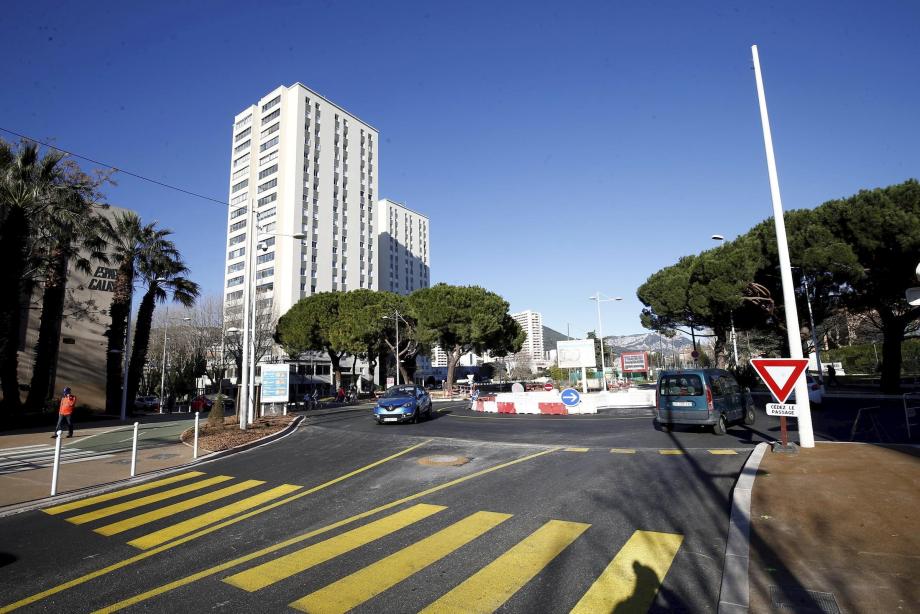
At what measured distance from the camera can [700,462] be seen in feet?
30.0

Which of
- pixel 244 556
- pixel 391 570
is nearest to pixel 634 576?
pixel 391 570

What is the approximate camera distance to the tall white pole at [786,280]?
29.7 feet

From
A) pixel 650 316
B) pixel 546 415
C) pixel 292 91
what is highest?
pixel 292 91

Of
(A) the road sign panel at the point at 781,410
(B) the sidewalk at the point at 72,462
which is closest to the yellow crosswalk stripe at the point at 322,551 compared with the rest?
(A) the road sign panel at the point at 781,410

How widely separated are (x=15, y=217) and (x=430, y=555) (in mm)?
23832

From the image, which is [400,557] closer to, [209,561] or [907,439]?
[209,561]

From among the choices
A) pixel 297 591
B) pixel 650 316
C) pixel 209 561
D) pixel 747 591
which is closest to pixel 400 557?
pixel 297 591

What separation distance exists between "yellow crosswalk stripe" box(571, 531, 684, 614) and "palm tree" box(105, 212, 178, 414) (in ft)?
100

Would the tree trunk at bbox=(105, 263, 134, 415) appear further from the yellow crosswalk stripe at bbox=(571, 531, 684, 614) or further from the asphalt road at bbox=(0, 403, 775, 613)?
A: the yellow crosswalk stripe at bbox=(571, 531, 684, 614)

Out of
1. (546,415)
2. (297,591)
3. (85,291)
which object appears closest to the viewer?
(297,591)

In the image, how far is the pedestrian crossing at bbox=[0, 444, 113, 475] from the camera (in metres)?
11.6

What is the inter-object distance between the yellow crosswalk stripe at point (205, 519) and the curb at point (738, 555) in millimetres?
6197

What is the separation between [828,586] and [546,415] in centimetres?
1905

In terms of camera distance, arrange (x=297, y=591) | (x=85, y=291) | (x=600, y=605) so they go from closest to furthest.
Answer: (x=600, y=605), (x=297, y=591), (x=85, y=291)
